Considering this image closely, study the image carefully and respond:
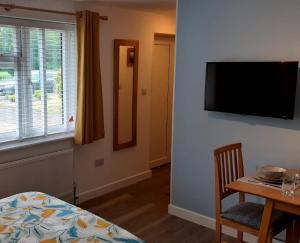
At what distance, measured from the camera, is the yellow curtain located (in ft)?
12.7

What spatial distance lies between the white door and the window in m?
1.74

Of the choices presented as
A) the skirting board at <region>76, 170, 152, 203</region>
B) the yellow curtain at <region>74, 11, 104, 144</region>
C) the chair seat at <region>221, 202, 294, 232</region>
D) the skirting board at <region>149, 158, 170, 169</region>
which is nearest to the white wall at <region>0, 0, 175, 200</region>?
the skirting board at <region>76, 170, 152, 203</region>

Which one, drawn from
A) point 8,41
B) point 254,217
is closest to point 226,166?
point 254,217

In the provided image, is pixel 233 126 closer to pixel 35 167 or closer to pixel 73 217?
pixel 73 217

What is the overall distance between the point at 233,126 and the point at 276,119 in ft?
1.39

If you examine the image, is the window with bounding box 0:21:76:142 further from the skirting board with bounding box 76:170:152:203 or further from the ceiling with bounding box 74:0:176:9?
the skirting board with bounding box 76:170:152:203

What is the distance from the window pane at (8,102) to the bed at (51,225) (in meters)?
1.16

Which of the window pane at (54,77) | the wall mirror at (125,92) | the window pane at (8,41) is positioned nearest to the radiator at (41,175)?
the window pane at (54,77)

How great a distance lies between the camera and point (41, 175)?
3.73 meters

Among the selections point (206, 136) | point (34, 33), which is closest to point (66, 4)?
point (34, 33)

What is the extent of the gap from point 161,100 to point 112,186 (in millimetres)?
1735

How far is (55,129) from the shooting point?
13.2ft

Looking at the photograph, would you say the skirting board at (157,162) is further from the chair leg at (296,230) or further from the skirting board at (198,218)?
the chair leg at (296,230)

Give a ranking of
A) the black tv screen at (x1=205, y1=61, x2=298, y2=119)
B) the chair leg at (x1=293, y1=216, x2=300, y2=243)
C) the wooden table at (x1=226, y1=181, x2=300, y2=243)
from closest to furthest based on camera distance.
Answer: the wooden table at (x1=226, y1=181, x2=300, y2=243) < the chair leg at (x1=293, y1=216, x2=300, y2=243) < the black tv screen at (x1=205, y1=61, x2=298, y2=119)
